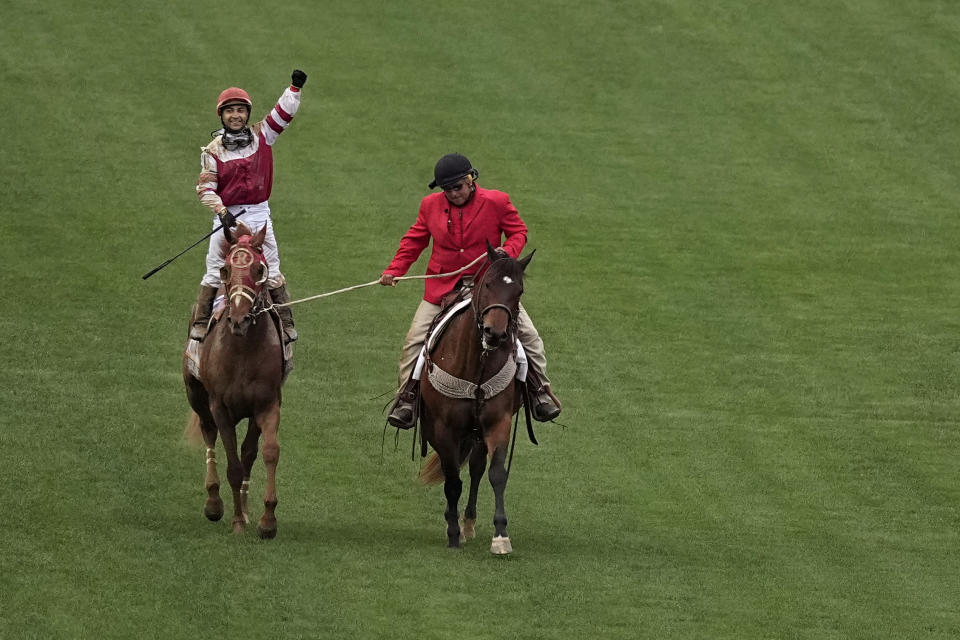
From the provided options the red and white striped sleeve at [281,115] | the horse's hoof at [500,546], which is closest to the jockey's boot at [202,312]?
the red and white striped sleeve at [281,115]

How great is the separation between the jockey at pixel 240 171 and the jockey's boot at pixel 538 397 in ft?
6.23

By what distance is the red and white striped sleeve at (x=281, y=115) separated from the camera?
15.3 m

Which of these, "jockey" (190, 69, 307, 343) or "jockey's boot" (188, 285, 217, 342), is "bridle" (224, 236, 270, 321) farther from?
"jockey's boot" (188, 285, 217, 342)

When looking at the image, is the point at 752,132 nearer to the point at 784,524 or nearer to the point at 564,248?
the point at 564,248

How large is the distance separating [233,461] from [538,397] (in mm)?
2402

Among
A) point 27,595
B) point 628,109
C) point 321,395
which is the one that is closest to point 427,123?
point 628,109

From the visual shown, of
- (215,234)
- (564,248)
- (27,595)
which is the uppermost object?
(215,234)

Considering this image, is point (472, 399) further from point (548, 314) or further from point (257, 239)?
point (548, 314)

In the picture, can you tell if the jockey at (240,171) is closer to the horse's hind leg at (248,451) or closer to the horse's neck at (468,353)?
the horse's hind leg at (248,451)

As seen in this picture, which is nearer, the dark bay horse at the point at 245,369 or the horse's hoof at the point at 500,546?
the dark bay horse at the point at 245,369

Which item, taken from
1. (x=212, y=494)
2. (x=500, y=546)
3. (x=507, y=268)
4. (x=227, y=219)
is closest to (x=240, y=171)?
(x=227, y=219)

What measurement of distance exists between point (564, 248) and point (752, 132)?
5198 mm

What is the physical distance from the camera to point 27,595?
12.8 meters

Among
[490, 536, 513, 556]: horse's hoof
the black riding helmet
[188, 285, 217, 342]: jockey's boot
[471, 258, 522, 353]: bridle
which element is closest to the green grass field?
[490, 536, 513, 556]: horse's hoof
